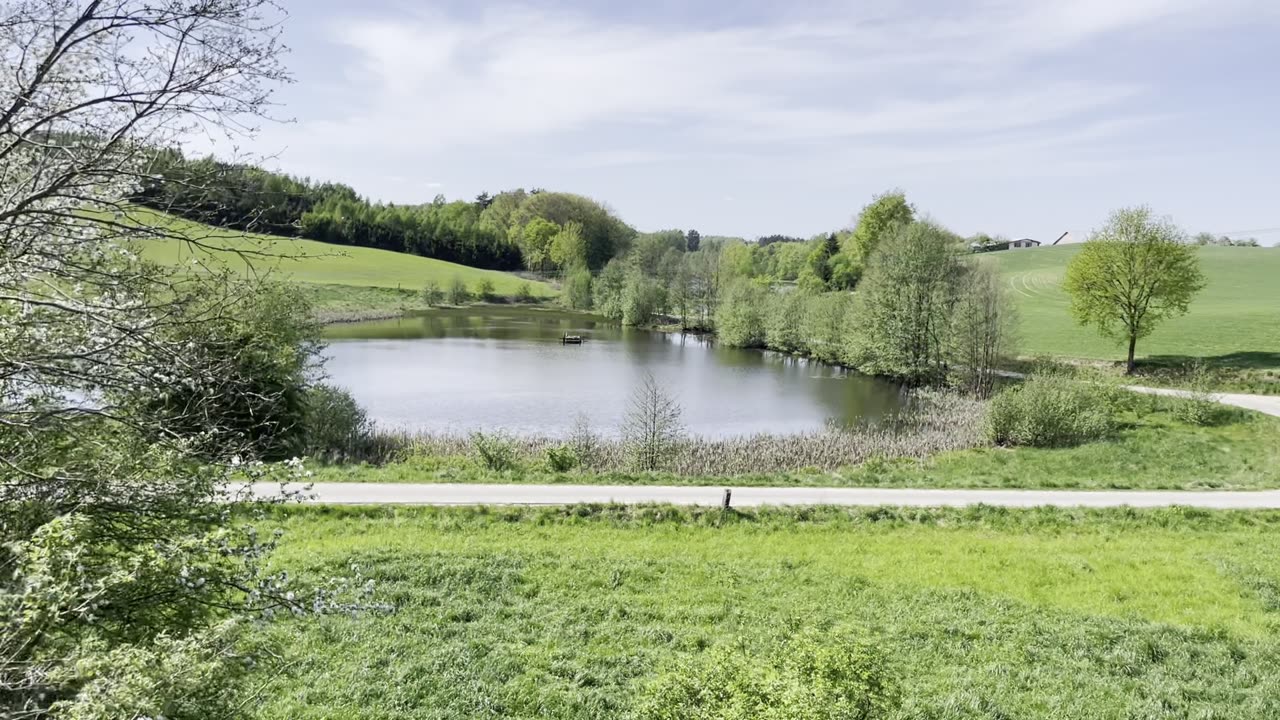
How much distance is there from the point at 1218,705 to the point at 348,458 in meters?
17.8

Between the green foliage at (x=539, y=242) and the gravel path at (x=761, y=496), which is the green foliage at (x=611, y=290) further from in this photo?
the gravel path at (x=761, y=496)

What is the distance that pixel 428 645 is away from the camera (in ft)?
27.1

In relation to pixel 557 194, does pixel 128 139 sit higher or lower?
lower

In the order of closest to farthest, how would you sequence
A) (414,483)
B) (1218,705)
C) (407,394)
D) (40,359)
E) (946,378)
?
(40,359)
(1218,705)
(414,483)
(407,394)
(946,378)

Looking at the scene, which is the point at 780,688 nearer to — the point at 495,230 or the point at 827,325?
the point at 827,325

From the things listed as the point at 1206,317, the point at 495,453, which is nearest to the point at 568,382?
the point at 495,453

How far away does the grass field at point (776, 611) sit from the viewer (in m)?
7.25

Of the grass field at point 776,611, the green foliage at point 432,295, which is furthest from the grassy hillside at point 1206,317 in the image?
the green foliage at point 432,295

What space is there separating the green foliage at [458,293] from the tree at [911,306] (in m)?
60.3

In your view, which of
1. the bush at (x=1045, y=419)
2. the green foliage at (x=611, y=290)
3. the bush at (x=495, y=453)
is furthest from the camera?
the green foliage at (x=611, y=290)

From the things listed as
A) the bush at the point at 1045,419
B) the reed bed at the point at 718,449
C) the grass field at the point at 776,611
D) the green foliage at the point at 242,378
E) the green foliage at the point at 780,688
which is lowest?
the reed bed at the point at 718,449

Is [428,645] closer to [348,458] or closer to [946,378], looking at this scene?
[348,458]

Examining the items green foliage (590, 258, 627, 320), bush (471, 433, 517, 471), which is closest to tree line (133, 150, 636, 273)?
green foliage (590, 258, 627, 320)

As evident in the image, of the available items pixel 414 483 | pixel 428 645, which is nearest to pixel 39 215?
pixel 428 645
